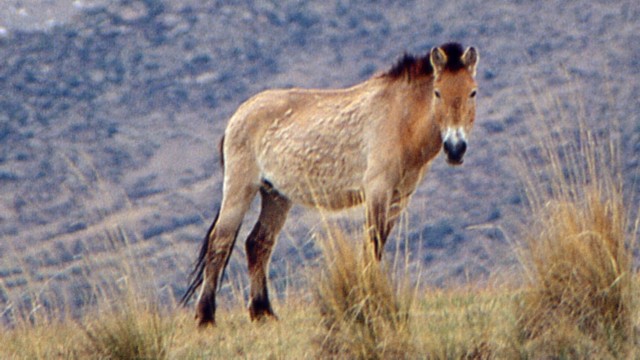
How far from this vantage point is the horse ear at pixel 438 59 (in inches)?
343

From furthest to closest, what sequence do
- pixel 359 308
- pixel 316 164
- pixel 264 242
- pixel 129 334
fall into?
pixel 264 242, pixel 316 164, pixel 129 334, pixel 359 308

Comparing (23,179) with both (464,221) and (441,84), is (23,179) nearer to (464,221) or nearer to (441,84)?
(464,221)

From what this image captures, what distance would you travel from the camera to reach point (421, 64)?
9297 millimetres

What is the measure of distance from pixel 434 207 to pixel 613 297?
59611 mm

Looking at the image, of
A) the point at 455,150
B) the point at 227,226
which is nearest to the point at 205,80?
the point at 227,226

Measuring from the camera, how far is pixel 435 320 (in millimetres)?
7258

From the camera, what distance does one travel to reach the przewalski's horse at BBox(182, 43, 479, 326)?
870 centimetres

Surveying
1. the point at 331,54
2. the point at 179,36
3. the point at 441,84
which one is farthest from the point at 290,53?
the point at 441,84

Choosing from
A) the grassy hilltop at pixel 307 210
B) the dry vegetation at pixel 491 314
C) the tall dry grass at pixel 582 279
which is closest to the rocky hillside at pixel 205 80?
the grassy hilltop at pixel 307 210

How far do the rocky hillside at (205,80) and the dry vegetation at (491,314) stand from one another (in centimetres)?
4670

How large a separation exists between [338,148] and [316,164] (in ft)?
0.88

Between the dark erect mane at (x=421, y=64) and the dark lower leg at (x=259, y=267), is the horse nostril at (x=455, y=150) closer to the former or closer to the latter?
the dark erect mane at (x=421, y=64)

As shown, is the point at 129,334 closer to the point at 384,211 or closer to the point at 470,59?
the point at 384,211

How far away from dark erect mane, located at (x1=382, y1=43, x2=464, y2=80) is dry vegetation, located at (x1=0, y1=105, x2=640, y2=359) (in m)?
1.95
